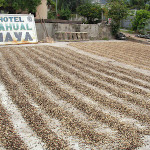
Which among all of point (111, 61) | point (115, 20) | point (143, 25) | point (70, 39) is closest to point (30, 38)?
point (70, 39)

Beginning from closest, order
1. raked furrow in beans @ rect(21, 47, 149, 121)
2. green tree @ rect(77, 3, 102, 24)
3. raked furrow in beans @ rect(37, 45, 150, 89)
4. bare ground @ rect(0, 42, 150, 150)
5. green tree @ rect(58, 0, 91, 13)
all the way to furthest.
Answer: bare ground @ rect(0, 42, 150, 150), raked furrow in beans @ rect(21, 47, 149, 121), raked furrow in beans @ rect(37, 45, 150, 89), green tree @ rect(77, 3, 102, 24), green tree @ rect(58, 0, 91, 13)

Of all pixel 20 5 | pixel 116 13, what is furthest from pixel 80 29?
pixel 20 5

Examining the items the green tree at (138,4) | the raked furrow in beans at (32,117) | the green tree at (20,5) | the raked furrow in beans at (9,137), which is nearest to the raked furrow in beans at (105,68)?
the raked furrow in beans at (32,117)

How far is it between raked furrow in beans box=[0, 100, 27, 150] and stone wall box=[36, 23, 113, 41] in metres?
11.8

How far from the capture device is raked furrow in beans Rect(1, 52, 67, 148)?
3.39m

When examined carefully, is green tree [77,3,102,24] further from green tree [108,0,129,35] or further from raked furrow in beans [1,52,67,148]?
raked furrow in beans [1,52,67,148]

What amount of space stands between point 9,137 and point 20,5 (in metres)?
20.0

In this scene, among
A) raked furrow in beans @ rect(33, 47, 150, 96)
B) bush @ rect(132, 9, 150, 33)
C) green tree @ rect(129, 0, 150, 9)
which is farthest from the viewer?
green tree @ rect(129, 0, 150, 9)

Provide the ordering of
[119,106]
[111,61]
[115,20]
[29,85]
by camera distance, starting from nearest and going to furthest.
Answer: [119,106] → [29,85] → [111,61] → [115,20]

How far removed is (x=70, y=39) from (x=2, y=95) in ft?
35.8

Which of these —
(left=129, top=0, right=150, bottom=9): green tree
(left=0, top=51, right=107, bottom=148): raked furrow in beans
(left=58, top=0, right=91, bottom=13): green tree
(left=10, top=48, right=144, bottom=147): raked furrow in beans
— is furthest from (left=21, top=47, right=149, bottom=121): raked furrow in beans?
(left=129, top=0, right=150, bottom=9): green tree

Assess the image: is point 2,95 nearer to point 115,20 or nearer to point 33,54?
point 33,54

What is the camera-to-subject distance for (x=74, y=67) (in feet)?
Result: 26.5

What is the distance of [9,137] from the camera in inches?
136
